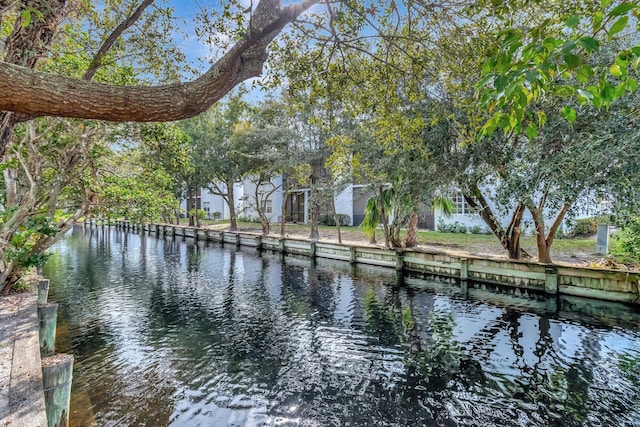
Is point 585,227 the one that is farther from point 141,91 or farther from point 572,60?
point 141,91

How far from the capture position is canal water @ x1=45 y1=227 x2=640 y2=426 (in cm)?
507

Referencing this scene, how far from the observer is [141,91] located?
2.82 metres

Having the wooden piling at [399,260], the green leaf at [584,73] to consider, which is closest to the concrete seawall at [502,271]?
the wooden piling at [399,260]

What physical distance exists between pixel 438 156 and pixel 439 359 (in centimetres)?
650

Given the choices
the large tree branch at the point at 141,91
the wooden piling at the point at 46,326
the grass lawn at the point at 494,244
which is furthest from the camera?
the grass lawn at the point at 494,244

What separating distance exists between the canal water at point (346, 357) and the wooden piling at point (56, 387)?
1.16 m

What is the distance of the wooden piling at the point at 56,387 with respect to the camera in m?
3.67

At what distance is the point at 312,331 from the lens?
27.1 feet

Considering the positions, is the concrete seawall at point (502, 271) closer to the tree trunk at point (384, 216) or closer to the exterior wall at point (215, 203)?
the tree trunk at point (384, 216)

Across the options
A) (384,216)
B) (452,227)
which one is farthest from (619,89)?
(452,227)

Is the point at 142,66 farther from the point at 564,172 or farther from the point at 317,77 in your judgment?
the point at 564,172

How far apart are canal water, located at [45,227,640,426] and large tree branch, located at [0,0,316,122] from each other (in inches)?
172

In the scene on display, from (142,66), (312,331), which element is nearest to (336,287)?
(312,331)

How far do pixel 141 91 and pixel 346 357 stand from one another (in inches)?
235
